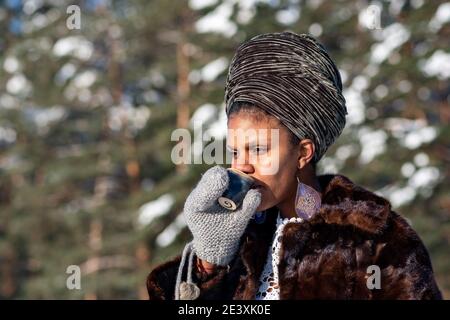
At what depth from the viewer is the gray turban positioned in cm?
246

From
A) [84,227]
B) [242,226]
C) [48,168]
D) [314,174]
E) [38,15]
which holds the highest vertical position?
[38,15]

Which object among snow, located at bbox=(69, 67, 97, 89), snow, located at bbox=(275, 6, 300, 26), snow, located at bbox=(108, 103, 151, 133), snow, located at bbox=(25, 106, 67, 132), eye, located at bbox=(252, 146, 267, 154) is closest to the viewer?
eye, located at bbox=(252, 146, 267, 154)

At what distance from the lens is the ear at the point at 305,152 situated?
252cm

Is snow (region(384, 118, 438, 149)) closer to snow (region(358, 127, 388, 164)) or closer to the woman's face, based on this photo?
snow (region(358, 127, 388, 164))

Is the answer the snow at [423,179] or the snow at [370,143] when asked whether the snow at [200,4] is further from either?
the snow at [423,179]

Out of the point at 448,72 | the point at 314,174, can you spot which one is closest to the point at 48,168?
the point at 448,72

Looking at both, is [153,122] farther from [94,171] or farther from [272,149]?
[272,149]

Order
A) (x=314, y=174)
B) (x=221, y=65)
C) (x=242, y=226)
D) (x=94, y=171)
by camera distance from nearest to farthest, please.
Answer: (x=242, y=226) → (x=314, y=174) → (x=221, y=65) → (x=94, y=171)

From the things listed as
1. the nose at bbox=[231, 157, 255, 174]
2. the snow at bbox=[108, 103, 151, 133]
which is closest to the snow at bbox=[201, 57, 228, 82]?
the snow at bbox=[108, 103, 151, 133]

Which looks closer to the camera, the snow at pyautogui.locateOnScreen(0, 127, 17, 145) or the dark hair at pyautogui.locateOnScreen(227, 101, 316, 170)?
the dark hair at pyautogui.locateOnScreen(227, 101, 316, 170)

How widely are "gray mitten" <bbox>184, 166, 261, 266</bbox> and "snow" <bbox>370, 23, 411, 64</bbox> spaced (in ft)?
51.9

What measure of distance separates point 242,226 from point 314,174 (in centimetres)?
33

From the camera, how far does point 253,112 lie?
96.7 inches

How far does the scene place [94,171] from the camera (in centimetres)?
1992
